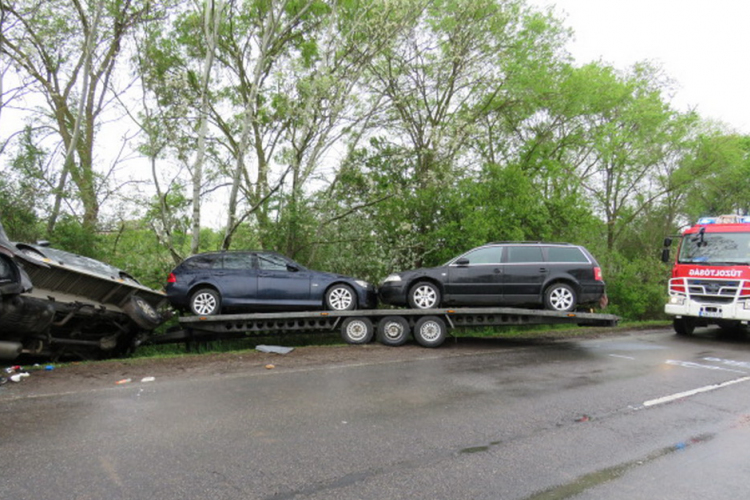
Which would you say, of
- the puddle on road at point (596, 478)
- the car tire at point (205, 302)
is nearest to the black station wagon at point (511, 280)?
the car tire at point (205, 302)

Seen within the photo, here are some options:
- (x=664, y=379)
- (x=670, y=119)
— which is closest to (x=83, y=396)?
(x=664, y=379)

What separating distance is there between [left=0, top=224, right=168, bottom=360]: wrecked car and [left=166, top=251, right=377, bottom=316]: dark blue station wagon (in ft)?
1.96

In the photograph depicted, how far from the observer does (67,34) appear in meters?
15.8

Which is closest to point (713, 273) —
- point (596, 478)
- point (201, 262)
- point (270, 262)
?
point (270, 262)

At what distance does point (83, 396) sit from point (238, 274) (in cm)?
472

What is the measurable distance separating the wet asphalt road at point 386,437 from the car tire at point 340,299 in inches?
114

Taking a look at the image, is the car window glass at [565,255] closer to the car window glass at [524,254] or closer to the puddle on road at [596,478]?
the car window glass at [524,254]

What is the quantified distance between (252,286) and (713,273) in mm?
11458

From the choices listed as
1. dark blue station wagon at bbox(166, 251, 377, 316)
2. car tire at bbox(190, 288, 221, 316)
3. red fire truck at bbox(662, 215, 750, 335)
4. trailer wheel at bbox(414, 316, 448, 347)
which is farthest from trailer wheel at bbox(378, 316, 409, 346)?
red fire truck at bbox(662, 215, 750, 335)

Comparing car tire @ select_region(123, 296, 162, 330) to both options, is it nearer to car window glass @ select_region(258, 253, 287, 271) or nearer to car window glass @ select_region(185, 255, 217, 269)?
car window glass @ select_region(185, 255, 217, 269)

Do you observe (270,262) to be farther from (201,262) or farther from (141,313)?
(141,313)

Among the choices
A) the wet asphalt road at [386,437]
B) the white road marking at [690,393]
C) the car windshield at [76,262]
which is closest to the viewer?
the wet asphalt road at [386,437]

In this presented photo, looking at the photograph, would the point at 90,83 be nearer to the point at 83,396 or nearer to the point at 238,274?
the point at 238,274

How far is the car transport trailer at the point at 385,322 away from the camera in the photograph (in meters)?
10.2
